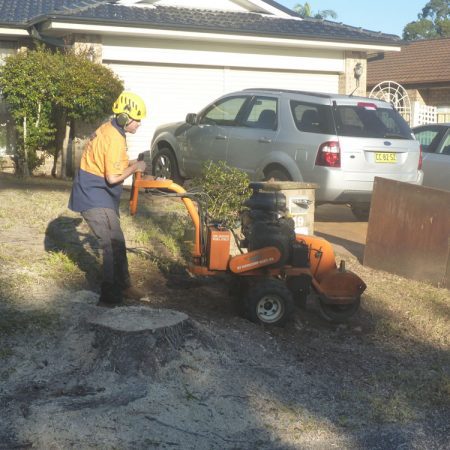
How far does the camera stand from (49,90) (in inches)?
572

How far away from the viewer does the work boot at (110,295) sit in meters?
6.97

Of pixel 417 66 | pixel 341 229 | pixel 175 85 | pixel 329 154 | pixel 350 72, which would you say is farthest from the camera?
pixel 417 66

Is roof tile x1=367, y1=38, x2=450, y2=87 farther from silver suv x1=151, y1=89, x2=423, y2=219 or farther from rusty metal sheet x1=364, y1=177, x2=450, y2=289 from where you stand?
rusty metal sheet x1=364, y1=177, x2=450, y2=289

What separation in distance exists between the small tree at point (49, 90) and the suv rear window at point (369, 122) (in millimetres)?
4713

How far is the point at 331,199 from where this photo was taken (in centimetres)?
1155

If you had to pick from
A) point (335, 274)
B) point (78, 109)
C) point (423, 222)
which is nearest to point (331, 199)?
point (423, 222)

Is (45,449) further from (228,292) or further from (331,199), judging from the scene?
(331,199)

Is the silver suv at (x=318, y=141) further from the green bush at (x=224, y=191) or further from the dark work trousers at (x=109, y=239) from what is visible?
the dark work trousers at (x=109, y=239)

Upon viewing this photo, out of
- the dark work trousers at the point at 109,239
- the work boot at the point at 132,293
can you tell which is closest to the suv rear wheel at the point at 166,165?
the work boot at the point at 132,293

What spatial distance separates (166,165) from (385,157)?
3923mm

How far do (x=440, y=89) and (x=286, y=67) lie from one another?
12.2 metres

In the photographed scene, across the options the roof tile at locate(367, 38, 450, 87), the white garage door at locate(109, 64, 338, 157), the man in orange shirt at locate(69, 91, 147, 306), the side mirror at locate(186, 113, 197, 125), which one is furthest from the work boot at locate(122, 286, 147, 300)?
the roof tile at locate(367, 38, 450, 87)

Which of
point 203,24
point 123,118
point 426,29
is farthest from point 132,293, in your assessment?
point 426,29

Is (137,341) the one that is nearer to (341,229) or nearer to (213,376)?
(213,376)
